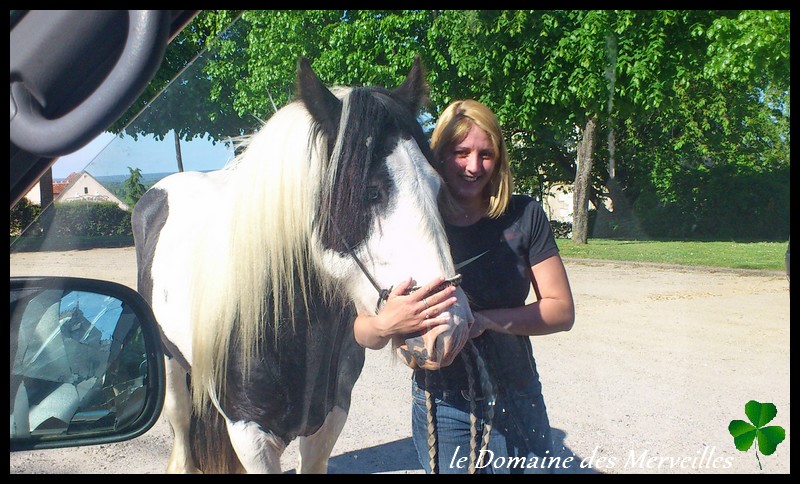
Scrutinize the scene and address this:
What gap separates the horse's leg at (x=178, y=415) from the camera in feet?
5.55

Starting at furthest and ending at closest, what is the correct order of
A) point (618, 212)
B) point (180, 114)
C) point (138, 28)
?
point (618, 212)
point (180, 114)
point (138, 28)

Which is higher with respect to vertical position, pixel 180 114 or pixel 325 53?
pixel 325 53

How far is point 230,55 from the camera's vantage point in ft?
4.80

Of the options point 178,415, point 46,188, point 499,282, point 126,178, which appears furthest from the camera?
point 178,415

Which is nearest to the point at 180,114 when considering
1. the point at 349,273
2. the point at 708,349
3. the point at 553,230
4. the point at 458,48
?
the point at 349,273

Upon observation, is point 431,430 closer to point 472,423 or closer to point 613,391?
point 472,423

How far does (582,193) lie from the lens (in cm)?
183

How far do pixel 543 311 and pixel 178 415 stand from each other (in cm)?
100

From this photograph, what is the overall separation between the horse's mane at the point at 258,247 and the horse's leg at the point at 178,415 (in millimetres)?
38

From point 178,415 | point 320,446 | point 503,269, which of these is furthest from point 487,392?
point 178,415

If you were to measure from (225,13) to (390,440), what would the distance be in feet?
3.88

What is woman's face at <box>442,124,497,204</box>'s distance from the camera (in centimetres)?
167

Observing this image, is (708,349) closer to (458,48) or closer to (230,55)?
(458,48)
